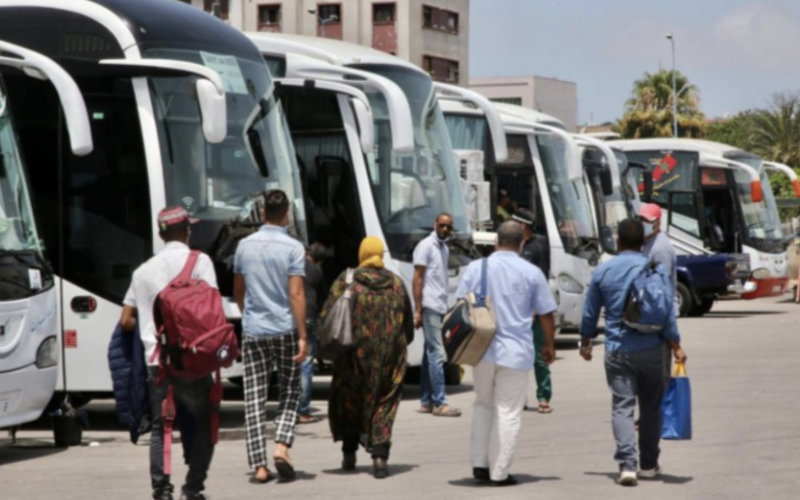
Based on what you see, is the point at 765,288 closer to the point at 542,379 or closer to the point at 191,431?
the point at 542,379

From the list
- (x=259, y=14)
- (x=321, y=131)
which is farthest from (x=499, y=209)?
(x=259, y=14)

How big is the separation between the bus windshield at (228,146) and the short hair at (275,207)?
3068mm

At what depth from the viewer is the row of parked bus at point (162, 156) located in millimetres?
13359

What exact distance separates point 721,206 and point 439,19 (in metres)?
42.5

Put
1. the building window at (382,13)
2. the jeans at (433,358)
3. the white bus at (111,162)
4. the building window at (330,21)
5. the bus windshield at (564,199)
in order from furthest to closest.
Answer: the building window at (330,21) < the building window at (382,13) < the bus windshield at (564,199) < the jeans at (433,358) < the white bus at (111,162)

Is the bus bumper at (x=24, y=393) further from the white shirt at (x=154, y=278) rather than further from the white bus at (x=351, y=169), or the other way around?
the white bus at (x=351, y=169)

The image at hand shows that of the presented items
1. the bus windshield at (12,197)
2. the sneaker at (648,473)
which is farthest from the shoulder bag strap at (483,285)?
the bus windshield at (12,197)

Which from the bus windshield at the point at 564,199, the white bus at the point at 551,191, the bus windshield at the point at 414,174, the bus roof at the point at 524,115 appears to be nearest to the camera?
the bus windshield at the point at 414,174

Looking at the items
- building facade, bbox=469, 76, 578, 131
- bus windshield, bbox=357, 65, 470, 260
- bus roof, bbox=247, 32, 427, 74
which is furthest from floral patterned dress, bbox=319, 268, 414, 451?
building facade, bbox=469, 76, 578, 131

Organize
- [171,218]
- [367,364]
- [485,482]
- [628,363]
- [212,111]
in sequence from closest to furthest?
[171,218] < [628,363] < [485,482] < [367,364] < [212,111]

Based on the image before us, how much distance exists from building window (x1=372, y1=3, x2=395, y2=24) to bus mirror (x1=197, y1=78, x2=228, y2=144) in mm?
61193

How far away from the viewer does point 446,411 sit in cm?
1634

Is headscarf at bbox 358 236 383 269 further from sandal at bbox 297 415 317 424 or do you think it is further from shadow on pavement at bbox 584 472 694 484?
sandal at bbox 297 415 317 424

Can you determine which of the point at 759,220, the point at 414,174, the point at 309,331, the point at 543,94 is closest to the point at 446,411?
the point at 309,331
